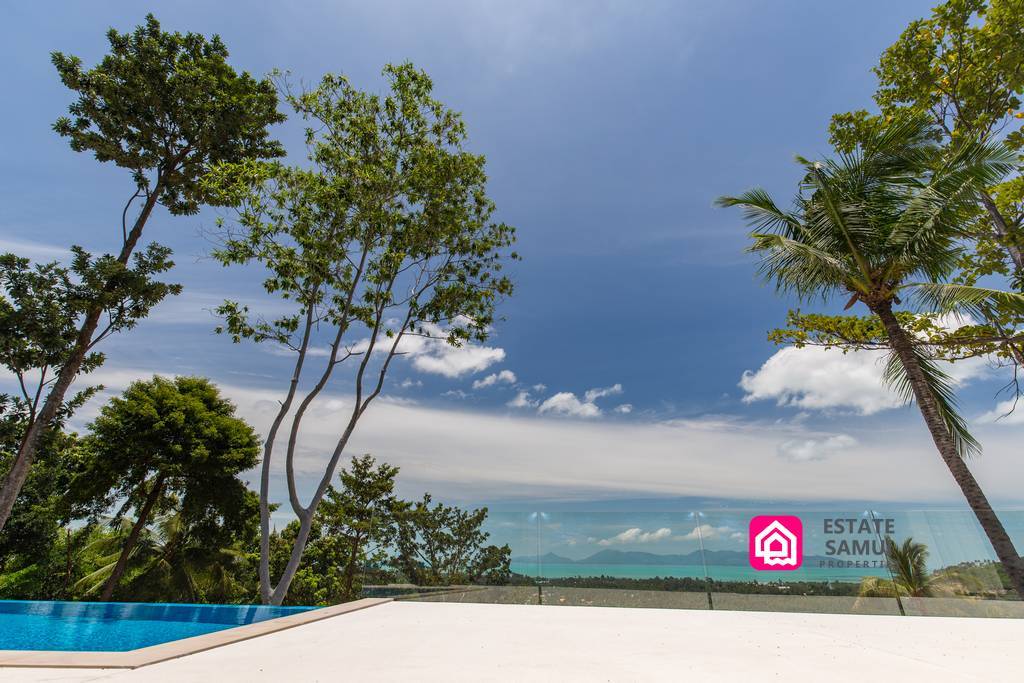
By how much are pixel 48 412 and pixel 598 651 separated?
1220cm

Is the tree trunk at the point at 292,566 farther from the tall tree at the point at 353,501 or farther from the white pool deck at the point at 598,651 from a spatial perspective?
the tall tree at the point at 353,501

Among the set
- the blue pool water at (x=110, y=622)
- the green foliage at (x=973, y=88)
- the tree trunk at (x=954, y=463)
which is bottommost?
the blue pool water at (x=110, y=622)

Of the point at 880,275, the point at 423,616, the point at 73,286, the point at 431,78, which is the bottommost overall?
the point at 423,616

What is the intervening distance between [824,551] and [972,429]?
365 cm

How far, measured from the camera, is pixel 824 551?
7.26 m

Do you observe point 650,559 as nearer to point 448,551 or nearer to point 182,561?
point 448,551

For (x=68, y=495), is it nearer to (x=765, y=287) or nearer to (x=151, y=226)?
(x=151, y=226)

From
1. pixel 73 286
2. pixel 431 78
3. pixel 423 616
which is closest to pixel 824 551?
pixel 423 616

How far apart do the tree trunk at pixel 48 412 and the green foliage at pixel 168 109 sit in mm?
1942

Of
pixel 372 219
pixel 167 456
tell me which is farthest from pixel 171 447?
pixel 372 219

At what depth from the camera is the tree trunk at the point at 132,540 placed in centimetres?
1407

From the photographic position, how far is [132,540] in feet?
46.8

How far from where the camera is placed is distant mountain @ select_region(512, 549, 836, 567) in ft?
24.3

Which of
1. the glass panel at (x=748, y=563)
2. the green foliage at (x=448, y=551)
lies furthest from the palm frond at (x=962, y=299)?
the green foliage at (x=448, y=551)
